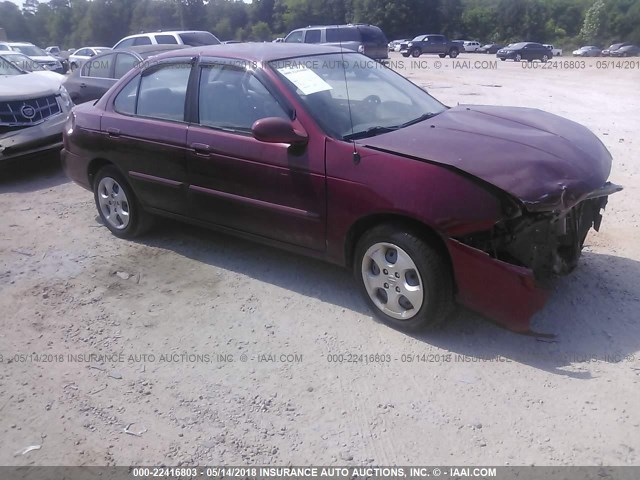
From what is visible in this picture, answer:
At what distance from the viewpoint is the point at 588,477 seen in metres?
2.63

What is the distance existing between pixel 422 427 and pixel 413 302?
0.88 meters

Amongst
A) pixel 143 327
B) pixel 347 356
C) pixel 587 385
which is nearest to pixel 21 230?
pixel 143 327

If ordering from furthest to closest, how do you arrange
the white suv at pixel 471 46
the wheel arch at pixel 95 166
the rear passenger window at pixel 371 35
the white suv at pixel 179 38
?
1. the white suv at pixel 471 46
2. the rear passenger window at pixel 371 35
3. the white suv at pixel 179 38
4. the wheel arch at pixel 95 166

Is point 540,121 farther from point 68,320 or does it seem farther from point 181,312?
point 68,320

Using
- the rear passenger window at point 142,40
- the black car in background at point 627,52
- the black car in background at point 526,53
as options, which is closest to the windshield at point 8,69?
the rear passenger window at point 142,40

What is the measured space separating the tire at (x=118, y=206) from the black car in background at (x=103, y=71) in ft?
16.7

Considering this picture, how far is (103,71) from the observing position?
35.3 feet

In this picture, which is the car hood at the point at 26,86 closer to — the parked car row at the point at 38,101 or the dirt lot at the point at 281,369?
the parked car row at the point at 38,101

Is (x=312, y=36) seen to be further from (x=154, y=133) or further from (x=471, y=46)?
(x=471, y=46)

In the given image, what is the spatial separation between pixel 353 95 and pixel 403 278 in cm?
154

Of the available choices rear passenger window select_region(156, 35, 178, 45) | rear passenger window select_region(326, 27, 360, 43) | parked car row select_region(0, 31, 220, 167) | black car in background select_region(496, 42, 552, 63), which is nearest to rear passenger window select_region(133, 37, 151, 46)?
rear passenger window select_region(156, 35, 178, 45)

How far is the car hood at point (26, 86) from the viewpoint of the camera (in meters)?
7.67

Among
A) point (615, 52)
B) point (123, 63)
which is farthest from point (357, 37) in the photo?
point (615, 52)

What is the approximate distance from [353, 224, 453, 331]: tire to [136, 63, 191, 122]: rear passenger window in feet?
6.64
